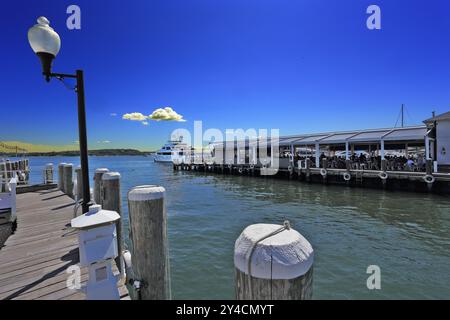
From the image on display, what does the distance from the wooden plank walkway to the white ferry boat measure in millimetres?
61121

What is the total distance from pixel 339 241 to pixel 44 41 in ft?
27.5

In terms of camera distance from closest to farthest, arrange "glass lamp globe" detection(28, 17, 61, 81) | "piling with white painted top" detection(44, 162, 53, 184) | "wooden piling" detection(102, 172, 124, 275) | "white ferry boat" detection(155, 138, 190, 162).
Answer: "glass lamp globe" detection(28, 17, 61, 81) < "wooden piling" detection(102, 172, 124, 275) < "piling with white painted top" detection(44, 162, 53, 184) < "white ferry boat" detection(155, 138, 190, 162)

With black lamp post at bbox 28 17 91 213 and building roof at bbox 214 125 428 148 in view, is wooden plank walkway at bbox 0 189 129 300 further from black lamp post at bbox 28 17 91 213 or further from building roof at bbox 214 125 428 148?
building roof at bbox 214 125 428 148

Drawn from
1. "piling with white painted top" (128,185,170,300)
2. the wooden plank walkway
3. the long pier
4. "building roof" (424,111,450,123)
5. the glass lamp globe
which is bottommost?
the long pier

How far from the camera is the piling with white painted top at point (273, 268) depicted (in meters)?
1.31

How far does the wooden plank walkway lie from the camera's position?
2.88m

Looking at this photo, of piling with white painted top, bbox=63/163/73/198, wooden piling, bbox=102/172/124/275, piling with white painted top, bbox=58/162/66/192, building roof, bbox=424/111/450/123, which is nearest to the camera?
wooden piling, bbox=102/172/124/275

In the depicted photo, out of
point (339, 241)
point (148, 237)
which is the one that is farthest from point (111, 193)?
point (339, 241)

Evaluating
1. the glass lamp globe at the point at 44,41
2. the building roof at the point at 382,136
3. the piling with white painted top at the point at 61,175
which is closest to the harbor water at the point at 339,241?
the piling with white painted top at the point at 61,175

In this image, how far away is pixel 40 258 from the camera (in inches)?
147

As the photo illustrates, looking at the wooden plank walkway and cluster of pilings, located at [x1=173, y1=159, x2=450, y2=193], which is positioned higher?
the wooden plank walkway

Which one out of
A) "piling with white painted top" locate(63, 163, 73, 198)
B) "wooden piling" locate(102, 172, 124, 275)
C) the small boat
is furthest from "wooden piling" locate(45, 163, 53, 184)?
the small boat

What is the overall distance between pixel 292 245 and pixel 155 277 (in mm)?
1994
